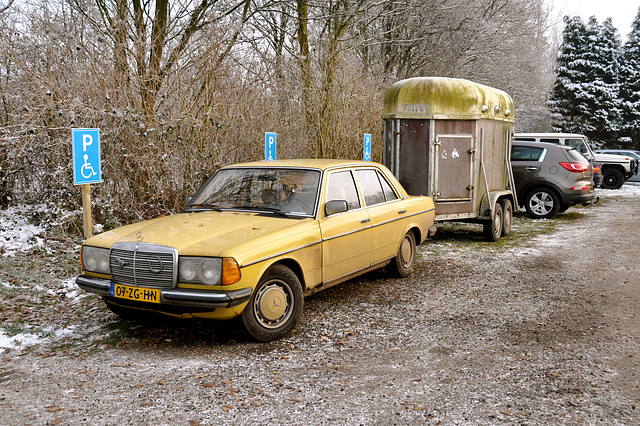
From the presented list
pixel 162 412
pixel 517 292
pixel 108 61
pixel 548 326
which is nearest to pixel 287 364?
pixel 162 412

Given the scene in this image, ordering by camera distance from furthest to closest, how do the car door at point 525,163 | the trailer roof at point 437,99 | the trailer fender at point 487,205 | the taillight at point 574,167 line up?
the car door at point 525,163 < the taillight at point 574,167 < the trailer fender at point 487,205 < the trailer roof at point 437,99

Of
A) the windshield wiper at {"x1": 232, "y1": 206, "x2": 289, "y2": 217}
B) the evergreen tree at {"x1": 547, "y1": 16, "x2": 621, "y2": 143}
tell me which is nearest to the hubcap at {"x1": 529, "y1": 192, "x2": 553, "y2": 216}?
the windshield wiper at {"x1": 232, "y1": 206, "x2": 289, "y2": 217}

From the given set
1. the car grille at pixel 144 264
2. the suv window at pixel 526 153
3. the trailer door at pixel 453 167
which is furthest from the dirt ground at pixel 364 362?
the suv window at pixel 526 153

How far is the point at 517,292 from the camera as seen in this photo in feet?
24.0

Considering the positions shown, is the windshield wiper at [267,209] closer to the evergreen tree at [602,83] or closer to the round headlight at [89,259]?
the round headlight at [89,259]

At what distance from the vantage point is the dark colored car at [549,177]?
1430 cm

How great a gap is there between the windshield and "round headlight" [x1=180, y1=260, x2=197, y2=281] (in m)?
1.37

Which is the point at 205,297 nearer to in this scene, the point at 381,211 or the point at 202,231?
the point at 202,231

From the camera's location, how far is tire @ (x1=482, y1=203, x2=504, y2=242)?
11181 mm

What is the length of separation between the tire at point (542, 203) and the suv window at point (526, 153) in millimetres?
807

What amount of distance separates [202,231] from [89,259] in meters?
1.06

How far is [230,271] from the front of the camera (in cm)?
486

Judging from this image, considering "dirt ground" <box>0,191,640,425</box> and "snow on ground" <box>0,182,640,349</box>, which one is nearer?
"dirt ground" <box>0,191,640,425</box>

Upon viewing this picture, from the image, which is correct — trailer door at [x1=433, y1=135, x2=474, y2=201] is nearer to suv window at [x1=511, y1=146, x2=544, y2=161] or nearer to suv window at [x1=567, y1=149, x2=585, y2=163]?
suv window at [x1=511, y1=146, x2=544, y2=161]
